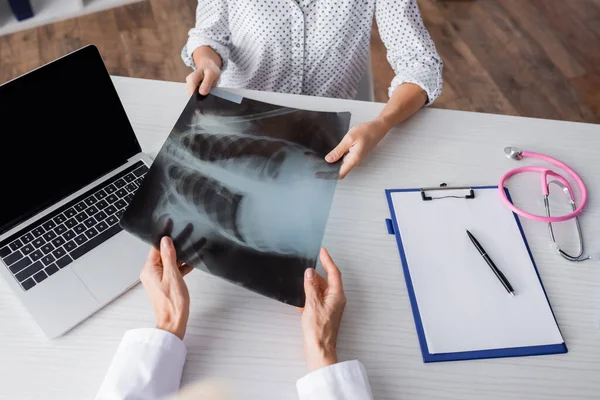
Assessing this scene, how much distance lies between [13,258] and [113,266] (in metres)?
0.15

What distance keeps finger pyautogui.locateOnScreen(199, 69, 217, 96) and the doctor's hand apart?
34 centimetres

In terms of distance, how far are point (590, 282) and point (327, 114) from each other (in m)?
0.53

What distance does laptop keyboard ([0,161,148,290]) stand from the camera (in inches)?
29.5

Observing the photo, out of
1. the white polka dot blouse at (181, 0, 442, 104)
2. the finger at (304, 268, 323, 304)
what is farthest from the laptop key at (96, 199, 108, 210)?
the white polka dot blouse at (181, 0, 442, 104)

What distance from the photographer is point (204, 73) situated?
966mm

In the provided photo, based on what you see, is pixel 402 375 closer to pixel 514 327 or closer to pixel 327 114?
pixel 514 327

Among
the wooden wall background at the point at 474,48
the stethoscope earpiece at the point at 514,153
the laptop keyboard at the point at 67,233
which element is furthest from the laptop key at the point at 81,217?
the wooden wall background at the point at 474,48

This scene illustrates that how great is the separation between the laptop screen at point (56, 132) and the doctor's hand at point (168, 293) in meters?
0.22

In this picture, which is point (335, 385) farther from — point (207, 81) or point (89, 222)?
point (207, 81)

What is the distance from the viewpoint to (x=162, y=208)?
0.78 m

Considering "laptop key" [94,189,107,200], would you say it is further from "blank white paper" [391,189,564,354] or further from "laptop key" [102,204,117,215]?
"blank white paper" [391,189,564,354]

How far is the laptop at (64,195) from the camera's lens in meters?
0.72

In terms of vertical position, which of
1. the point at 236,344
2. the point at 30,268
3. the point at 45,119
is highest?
the point at 45,119

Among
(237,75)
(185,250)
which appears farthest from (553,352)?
(237,75)
